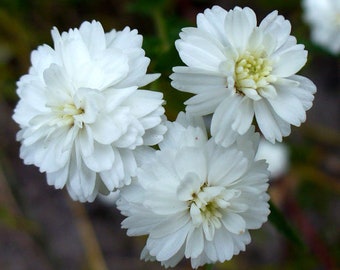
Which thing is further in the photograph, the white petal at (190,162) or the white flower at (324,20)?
the white flower at (324,20)

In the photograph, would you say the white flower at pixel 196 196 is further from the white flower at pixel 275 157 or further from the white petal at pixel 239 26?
the white flower at pixel 275 157

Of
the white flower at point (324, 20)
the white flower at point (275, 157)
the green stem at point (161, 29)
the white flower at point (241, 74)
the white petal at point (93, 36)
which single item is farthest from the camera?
the white flower at point (275, 157)

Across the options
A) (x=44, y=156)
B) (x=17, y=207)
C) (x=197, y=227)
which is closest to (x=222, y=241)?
(x=197, y=227)

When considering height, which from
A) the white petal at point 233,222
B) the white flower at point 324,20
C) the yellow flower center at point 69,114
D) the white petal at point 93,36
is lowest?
the white flower at point 324,20

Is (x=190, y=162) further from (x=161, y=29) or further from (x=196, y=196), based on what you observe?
(x=161, y=29)

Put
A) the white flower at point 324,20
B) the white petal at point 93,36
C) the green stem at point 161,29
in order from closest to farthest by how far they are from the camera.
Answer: the white petal at point 93,36 → the green stem at point 161,29 → the white flower at point 324,20

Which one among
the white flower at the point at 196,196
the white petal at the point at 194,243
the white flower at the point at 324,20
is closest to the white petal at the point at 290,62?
the white flower at the point at 196,196
